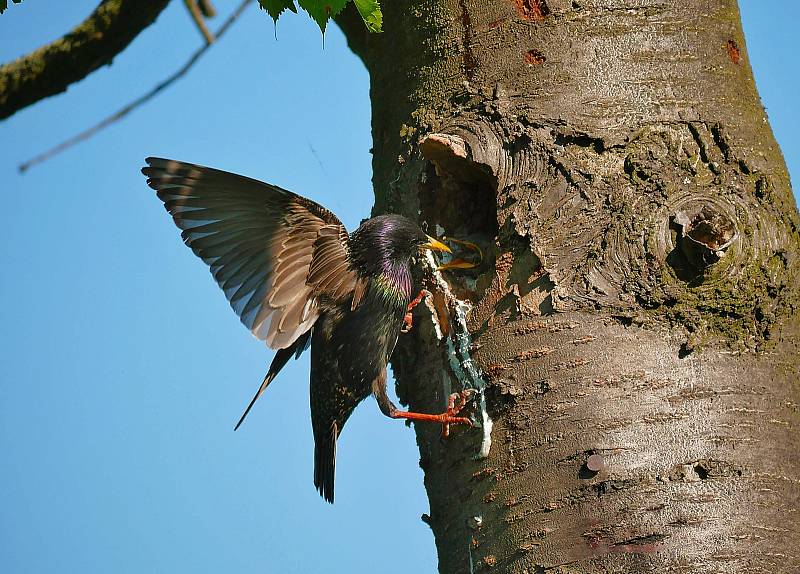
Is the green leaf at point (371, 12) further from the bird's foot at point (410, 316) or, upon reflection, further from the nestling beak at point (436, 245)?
the bird's foot at point (410, 316)

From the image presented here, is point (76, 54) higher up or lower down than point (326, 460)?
higher up

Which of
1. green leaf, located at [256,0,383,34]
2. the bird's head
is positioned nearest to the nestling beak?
the bird's head

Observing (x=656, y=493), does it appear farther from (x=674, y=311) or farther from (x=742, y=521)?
(x=674, y=311)

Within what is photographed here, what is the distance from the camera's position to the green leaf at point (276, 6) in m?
2.30

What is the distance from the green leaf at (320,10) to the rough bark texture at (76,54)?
94 centimetres

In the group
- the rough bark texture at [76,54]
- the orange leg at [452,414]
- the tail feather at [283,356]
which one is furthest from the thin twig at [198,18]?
the orange leg at [452,414]

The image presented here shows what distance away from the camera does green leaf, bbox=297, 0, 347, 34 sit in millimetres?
2219

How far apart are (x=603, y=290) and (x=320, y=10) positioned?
1004mm

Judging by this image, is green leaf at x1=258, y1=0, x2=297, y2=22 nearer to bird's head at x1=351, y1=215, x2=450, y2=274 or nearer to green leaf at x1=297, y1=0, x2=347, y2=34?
green leaf at x1=297, y1=0, x2=347, y2=34

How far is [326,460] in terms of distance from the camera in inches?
144

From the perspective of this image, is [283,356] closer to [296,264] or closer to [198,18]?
[296,264]

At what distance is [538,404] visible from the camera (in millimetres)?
2258

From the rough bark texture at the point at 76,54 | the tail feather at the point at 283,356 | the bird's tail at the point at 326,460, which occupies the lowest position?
the bird's tail at the point at 326,460

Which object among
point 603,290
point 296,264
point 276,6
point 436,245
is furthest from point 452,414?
point 276,6
